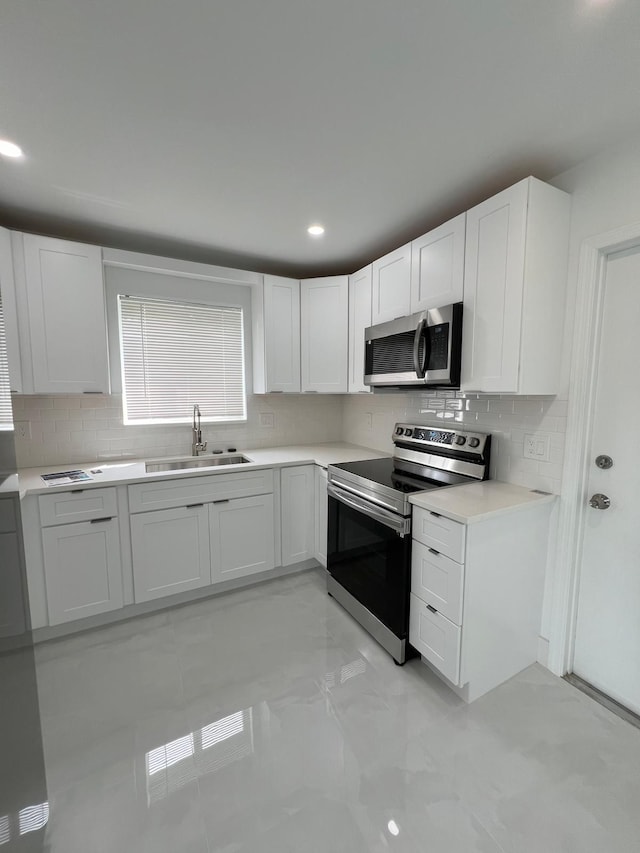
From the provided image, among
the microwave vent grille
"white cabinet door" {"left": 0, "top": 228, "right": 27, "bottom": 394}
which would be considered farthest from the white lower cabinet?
"white cabinet door" {"left": 0, "top": 228, "right": 27, "bottom": 394}

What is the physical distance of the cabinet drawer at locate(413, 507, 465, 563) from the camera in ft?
5.34

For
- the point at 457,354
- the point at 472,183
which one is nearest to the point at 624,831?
the point at 457,354

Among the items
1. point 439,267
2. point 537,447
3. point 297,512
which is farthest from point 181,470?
point 537,447

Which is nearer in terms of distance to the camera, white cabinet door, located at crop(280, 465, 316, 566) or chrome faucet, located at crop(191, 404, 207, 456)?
white cabinet door, located at crop(280, 465, 316, 566)

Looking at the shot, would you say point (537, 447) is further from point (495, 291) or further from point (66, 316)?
point (66, 316)

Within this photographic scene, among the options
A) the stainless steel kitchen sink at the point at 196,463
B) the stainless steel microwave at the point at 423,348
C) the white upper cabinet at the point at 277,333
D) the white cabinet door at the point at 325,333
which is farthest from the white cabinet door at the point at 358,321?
the stainless steel kitchen sink at the point at 196,463

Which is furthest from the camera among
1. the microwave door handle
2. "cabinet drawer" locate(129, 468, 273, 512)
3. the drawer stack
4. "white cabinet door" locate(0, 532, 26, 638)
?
"cabinet drawer" locate(129, 468, 273, 512)

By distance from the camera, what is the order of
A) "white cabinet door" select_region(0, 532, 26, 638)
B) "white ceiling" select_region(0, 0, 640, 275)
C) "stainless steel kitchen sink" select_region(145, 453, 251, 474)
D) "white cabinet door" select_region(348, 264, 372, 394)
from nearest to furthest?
1. "white cabinet door" select_region(0, 532, 26, 638)
2. "white ceiling" select_region(0, 0, 640, 275)
3. "white cabinet door" select_region(348, 264, 372, 394)
4. "stainless steel kitchen sink" select_region(145, 453, 251, 474)

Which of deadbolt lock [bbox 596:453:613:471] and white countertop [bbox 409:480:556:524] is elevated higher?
deadbolt lock [bbox 596:453:613:471]

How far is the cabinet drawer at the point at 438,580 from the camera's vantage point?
165cm

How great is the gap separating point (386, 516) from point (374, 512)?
104 millimetres

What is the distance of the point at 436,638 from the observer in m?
1.78

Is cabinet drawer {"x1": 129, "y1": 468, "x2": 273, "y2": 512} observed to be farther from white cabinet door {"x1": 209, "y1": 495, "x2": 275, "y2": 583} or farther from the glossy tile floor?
the glossy tile floor

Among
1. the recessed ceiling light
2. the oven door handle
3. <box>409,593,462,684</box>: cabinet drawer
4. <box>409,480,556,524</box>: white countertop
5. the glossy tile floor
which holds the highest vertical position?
the recessed ceiling light
